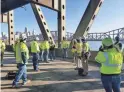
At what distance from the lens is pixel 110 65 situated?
5.62m

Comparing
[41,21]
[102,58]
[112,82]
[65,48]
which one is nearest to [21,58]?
[102,58]

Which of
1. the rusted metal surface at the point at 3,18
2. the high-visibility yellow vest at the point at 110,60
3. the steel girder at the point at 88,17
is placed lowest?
the high-visibility yellow vest at the point at 110,60

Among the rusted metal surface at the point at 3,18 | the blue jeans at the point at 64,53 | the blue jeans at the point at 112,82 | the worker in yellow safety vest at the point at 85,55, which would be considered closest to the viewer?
the blue jeans at the point at 112,82

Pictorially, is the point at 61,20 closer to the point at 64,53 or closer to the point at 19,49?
the point at 64,53

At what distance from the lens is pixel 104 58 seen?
559 cm

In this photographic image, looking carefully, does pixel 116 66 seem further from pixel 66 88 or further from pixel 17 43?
pixel 17 43

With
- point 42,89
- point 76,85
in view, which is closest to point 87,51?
point 76,85

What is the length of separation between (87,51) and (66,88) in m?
3.15

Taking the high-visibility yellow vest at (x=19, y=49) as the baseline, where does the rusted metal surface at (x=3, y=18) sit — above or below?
above

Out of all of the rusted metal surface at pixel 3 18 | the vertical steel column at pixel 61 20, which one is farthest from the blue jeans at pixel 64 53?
the rusted metal surface at pixel 3 18

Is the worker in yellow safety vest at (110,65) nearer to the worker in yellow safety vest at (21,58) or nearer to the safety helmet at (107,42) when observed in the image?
the safety helmet at (107,42)

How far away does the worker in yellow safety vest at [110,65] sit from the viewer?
5582mm

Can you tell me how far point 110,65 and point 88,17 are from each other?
1422 centimetres

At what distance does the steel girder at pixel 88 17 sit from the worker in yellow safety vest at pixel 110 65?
538 inches
